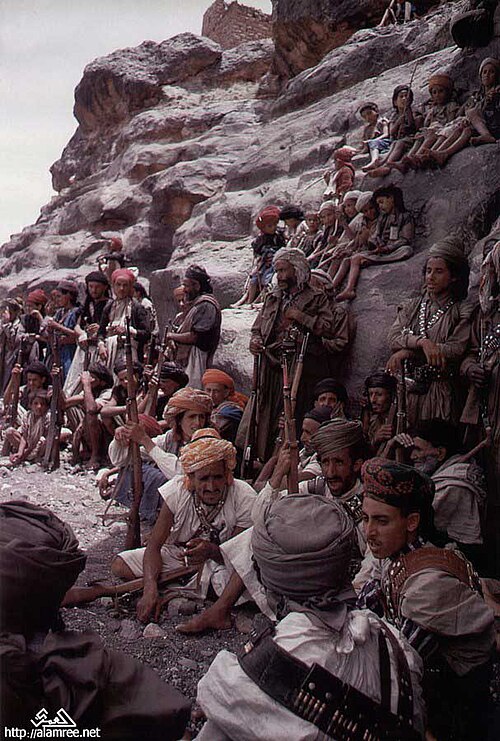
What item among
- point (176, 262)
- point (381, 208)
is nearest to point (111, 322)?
point (381, 208)

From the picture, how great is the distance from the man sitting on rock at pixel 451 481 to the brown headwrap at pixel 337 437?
0.38 meters

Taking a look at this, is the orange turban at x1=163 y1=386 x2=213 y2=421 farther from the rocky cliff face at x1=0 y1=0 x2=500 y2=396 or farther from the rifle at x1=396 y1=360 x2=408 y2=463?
the rocky cliff face at x1=0 y1=0 x2=500 y2=396

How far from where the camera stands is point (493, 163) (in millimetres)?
6176

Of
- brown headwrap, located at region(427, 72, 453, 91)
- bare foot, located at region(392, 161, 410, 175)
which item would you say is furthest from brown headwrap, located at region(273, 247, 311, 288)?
brown headwrap, located at region(427, 72, 453, 91)

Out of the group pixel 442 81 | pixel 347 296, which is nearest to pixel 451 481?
pixel 347 296

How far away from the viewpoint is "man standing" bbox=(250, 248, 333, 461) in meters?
5.37

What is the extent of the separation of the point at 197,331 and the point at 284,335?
4.65 ft

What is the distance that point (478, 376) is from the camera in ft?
12.9

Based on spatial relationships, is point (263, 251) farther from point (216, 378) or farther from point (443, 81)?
point (216, 378)

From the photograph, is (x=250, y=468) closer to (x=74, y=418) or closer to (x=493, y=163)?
(x=74, y=418)

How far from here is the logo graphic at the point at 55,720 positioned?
1707mm

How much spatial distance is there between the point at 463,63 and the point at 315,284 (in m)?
5.19

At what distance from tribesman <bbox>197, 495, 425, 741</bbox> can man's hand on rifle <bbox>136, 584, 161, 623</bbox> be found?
1.59m

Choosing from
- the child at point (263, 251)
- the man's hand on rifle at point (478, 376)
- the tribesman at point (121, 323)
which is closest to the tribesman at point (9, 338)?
the tribesman at point (121, 323)
